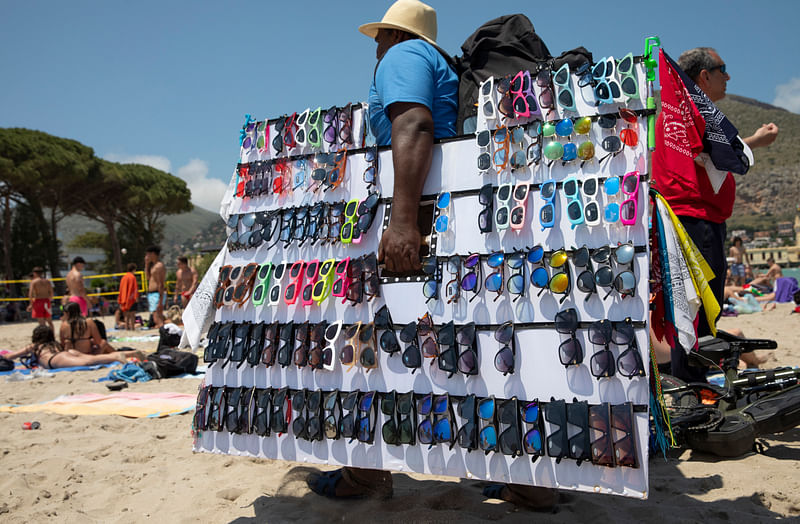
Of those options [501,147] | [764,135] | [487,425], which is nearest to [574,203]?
[501,147]

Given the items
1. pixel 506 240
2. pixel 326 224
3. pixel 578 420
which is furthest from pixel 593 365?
pixel 326 224

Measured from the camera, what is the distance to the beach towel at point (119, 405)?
186 inches

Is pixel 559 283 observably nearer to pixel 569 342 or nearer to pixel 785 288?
pixel 569 342

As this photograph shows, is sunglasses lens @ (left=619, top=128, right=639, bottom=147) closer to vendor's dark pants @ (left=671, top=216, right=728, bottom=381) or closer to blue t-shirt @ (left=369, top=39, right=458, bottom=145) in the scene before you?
blue t-shirt @ (left=369, top=39, right=458, bottom=145)

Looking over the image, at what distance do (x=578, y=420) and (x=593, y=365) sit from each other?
18cm

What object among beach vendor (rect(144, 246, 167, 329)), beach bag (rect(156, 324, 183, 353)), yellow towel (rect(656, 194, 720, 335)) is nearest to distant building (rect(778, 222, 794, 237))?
beach vendor (rect(144, 246, 167, 329))

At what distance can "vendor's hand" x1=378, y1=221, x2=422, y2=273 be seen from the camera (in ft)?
6.51

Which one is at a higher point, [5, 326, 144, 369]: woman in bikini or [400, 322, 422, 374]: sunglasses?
[400, 322, 422, 374]: sunglasses

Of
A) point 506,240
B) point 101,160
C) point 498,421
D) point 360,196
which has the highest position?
point 101,160

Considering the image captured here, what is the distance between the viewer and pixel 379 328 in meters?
2.05

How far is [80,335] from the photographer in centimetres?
778

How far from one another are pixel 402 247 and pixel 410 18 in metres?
1.00

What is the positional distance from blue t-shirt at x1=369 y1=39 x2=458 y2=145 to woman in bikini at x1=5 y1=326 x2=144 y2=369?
22.3 feet

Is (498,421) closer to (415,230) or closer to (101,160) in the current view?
(415,230)
